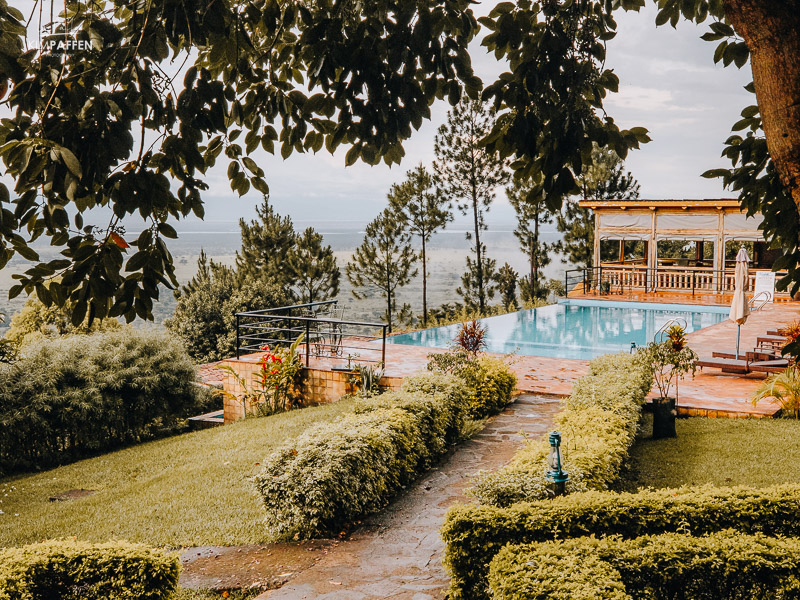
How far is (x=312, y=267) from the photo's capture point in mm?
25062

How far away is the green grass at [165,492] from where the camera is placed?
5684 millimetres

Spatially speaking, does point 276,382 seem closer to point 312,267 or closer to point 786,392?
point 786,392

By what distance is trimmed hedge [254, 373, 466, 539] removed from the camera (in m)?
5.14

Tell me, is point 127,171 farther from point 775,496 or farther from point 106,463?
point 106,463

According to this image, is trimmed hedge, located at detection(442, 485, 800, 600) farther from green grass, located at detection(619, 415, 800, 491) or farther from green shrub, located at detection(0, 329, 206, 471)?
green shrub, located at detection(0, 329, 206, 471)

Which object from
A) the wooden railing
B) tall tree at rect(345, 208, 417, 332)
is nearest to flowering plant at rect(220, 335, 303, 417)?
the wooden railing

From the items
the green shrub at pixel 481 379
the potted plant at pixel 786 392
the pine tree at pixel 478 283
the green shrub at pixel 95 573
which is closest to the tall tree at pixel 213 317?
the green shrub at pixel 481 379

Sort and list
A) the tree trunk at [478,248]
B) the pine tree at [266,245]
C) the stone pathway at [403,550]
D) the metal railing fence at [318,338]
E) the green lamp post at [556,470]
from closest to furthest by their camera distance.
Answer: the stone pathway at [403,550] → the green lamp post at [556,470] → the metal railing fence at [318,338] → the pine tree at [266,245] → the tree trunk at [478,248]

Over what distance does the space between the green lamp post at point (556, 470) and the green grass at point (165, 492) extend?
226cm

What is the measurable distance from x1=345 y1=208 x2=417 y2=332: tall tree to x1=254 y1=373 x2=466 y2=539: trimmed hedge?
21038 millimetres

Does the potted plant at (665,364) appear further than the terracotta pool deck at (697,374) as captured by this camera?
No

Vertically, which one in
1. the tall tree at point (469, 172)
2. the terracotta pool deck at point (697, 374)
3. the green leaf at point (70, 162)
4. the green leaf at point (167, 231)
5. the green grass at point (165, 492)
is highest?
the tall tree at point (469, 172)

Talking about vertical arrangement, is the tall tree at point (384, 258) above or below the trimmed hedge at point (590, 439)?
above

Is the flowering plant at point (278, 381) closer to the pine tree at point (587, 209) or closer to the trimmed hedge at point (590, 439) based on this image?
the trimmed hedge at point (590, 439)
